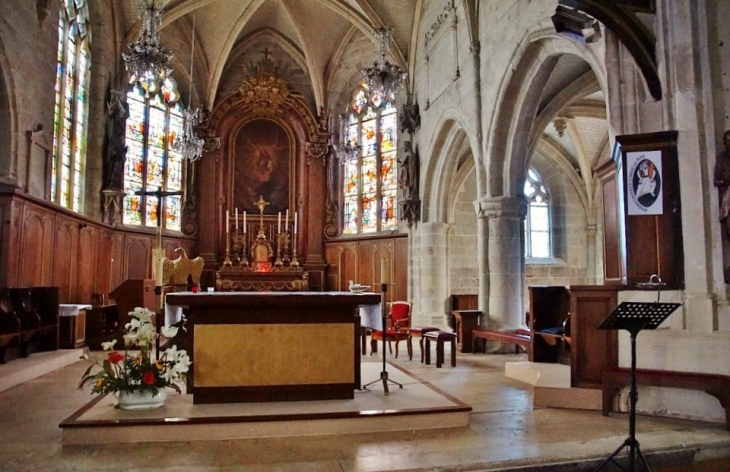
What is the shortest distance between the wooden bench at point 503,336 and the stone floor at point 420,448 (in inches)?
130

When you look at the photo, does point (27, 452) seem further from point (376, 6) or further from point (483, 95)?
point (376, 6)

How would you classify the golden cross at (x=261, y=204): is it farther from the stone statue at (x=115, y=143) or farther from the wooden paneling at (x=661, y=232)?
the wooden paneling at (x=661, y=232)

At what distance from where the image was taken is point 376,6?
14.7 metres

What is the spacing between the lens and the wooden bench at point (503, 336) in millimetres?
8719

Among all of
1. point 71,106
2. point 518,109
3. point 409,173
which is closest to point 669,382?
point 518,109

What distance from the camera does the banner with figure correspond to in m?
5.47

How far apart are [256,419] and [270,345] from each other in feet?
2.54

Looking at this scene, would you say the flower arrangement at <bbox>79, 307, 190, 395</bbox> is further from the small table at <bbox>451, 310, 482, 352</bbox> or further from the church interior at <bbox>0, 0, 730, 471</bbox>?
the small table at <bbox>451, 310, 482, 352</bbox>

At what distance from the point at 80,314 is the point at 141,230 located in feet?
16.9

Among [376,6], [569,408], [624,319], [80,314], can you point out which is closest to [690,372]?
[569,408]

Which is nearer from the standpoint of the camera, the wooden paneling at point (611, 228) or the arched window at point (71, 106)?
the wooden paneling at point (611, 228)

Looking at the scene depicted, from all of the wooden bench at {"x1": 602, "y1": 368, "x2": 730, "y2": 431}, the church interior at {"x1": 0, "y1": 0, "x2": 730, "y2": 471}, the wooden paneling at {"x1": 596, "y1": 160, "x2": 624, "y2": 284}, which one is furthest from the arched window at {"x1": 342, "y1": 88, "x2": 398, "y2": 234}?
the wooden bench at {"x1": 602, "y1": 368, "x2": 730, "y2": 431}

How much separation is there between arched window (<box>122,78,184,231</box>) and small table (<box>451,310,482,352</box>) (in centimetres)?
863

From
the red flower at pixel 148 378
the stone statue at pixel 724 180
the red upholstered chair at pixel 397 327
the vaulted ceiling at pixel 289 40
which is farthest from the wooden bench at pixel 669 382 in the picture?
the vaulted ceiling at pixel 289 40
